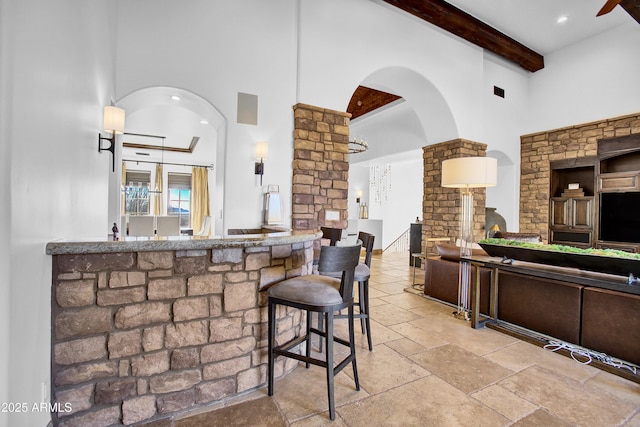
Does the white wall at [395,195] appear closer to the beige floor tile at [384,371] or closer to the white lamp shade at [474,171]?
the white lamp shade at [474,171]

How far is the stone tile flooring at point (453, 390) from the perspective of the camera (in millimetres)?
1663

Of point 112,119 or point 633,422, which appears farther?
point 112,119

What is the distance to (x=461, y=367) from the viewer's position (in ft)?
7.29

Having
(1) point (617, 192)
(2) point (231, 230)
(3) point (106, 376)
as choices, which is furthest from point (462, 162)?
(1) point (617, 192)

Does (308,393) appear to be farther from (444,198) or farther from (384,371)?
(444,198)

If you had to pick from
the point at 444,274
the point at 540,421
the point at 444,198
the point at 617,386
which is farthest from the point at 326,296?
the point at 444,198

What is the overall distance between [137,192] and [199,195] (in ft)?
5.89

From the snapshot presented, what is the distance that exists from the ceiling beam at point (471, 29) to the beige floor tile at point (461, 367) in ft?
14.8

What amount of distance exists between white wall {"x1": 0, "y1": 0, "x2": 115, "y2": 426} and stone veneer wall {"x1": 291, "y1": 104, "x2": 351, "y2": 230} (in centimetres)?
218

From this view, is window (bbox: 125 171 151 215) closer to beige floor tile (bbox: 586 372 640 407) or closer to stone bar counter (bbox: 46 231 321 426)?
stone bar counter (bbox: 46 231 321 426)

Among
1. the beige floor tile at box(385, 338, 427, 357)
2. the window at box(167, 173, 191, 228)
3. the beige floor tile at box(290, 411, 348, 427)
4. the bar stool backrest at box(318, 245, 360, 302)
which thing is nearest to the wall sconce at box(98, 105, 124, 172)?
the bar stool backrest at box(318, 245, 360, 302)

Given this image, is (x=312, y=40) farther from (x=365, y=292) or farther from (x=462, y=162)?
(x=365, y=292)

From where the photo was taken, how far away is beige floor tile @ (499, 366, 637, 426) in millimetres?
1697

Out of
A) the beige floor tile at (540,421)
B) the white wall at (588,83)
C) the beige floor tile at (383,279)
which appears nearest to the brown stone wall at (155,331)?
the beige floor tile at (540,421)
